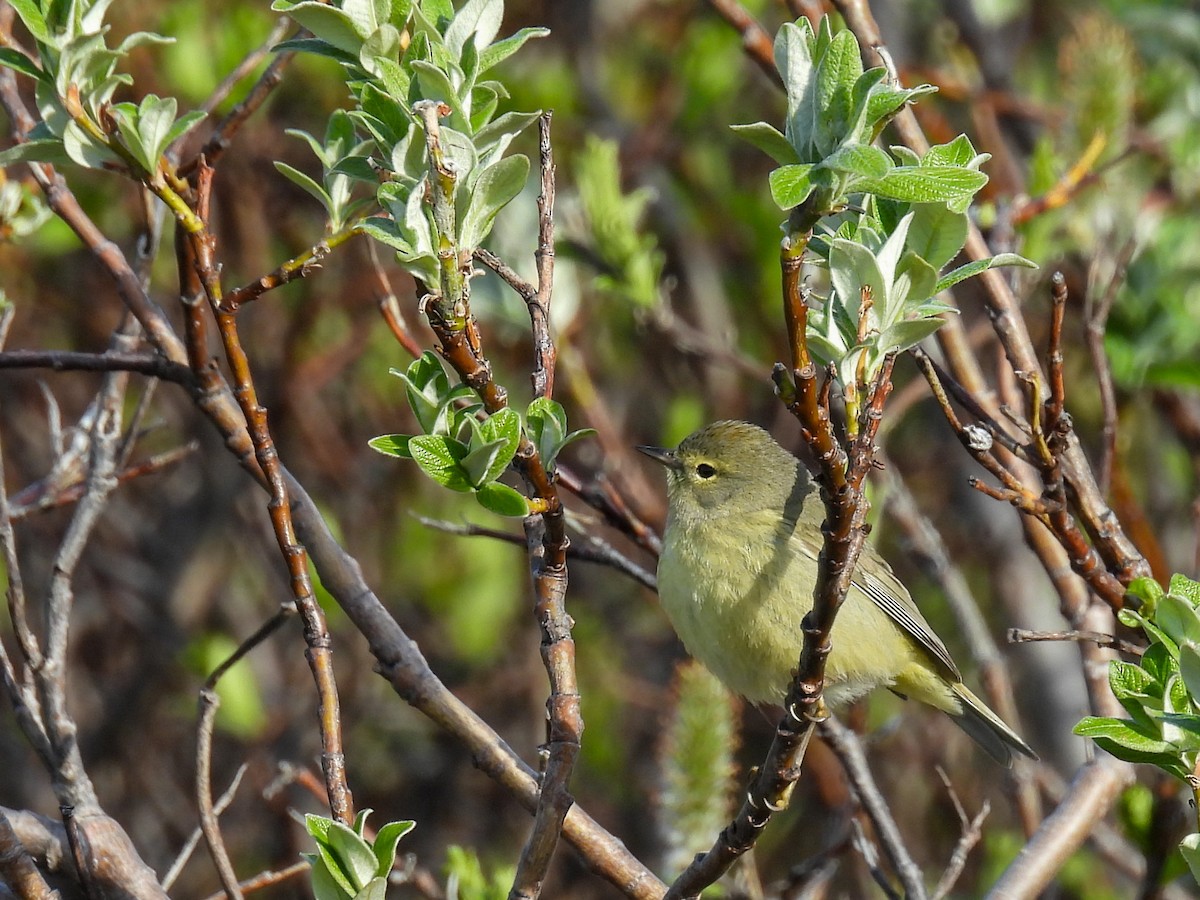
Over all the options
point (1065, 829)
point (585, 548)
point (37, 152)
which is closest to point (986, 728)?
point (1065, 829)

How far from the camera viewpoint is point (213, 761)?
274 inches

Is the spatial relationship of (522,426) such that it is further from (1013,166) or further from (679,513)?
(1013,166)

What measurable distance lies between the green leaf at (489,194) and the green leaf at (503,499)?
0.32 m

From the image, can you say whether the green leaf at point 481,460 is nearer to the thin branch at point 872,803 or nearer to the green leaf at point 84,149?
the green leaf at point 84,149

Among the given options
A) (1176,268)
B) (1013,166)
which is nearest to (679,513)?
(1176,268)

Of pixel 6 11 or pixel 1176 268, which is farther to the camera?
pixel 1176 268

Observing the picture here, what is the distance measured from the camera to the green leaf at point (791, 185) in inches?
63.7

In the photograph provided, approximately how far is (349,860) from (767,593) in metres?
2.00

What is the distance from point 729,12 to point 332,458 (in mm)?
3766

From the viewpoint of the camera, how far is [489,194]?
1.86 metres

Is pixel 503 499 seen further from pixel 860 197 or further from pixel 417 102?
pixel 860 197

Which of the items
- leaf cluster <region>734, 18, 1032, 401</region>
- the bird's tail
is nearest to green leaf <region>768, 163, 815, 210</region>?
leaf cluster <region>734, 18, 1032, 401</region>

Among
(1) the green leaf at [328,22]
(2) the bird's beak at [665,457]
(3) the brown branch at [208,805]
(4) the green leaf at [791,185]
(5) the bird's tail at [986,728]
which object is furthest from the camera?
(2) the bird's beak at [665,457]

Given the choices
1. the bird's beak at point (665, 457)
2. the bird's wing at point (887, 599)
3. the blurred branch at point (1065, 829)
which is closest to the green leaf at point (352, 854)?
the blurred branch at point (1065, 829)
